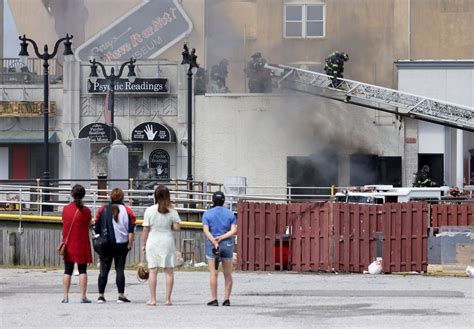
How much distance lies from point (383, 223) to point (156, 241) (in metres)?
8.41

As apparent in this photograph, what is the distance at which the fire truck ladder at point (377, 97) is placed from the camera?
4212cm

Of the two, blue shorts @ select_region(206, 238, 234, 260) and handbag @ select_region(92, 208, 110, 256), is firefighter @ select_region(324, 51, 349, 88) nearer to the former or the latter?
handbag @ select_region(92, 208, 110, 256)

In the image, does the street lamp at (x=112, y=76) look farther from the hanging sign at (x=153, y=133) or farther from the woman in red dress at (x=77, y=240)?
the woman in red dress at (x=77, y=240)

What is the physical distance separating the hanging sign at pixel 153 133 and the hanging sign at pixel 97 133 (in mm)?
761

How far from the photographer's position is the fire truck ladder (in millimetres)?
42125

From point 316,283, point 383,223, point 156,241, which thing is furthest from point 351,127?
point 156,241

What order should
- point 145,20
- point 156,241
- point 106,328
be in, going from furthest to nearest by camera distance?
1. point 145,20
2. point 156,241
3. point 106,328

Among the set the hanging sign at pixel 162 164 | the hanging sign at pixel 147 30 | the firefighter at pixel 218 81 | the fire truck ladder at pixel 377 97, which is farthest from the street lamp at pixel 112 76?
the fire truck ladder at pixel 377 97

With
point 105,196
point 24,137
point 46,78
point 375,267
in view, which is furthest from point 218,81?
point 375,267

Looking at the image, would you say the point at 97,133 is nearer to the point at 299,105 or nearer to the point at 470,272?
the point at 299,105

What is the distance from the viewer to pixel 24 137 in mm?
46562

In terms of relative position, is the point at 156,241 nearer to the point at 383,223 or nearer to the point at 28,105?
the point at 383,223

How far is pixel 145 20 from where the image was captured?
2019 inches

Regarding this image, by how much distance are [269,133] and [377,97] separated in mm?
4443
